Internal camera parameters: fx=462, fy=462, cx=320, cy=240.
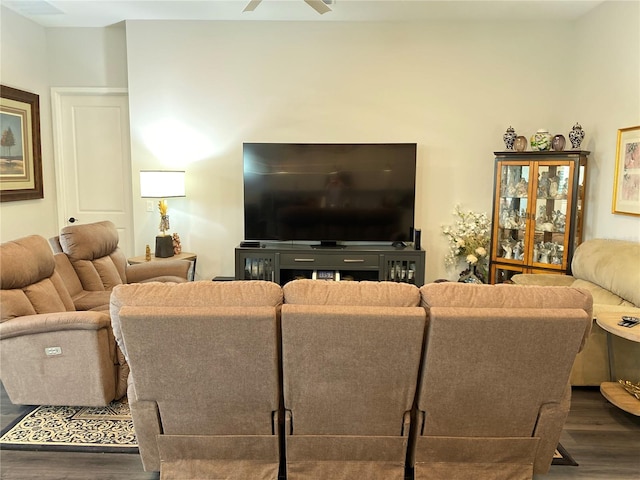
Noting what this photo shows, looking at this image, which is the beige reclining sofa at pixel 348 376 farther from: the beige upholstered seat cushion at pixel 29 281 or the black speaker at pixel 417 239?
the black speaker at pixel 417 239

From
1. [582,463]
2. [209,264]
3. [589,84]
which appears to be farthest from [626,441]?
[209,264]

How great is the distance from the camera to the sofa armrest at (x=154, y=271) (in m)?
4.17

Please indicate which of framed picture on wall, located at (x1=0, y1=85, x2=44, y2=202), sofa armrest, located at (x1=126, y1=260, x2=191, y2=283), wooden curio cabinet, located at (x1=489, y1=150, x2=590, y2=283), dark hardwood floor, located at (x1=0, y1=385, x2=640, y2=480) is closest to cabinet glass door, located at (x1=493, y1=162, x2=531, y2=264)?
wooden curio cabinet, located at (x1=489, y1=150, x2=590, y2=283)

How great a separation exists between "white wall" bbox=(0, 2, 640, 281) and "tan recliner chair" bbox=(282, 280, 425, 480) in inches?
125

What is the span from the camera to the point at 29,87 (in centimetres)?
485

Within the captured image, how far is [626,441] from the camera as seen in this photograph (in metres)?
2.56

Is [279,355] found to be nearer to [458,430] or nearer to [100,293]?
[458,430]

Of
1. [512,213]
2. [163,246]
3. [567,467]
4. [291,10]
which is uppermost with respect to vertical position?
[291,10]

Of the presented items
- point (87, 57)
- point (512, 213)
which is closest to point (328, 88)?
point (512, 213)

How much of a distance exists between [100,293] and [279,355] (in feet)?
7.46

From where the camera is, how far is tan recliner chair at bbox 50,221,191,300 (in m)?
3.68

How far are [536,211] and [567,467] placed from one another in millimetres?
2708

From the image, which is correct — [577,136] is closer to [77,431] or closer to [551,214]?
[551,214]

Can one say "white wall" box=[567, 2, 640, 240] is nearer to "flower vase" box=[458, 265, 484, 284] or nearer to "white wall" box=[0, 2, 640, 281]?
"white wall" box=[0, 2, 640, 281]
